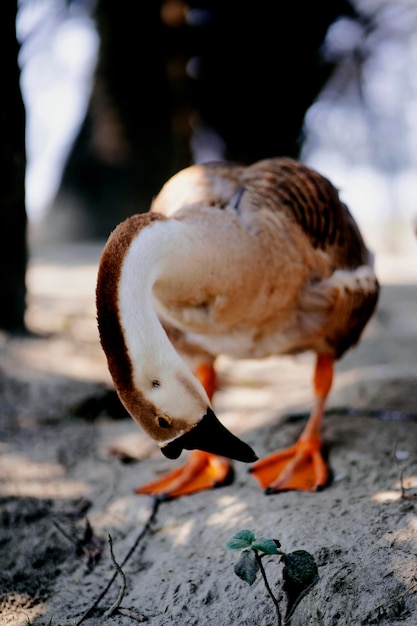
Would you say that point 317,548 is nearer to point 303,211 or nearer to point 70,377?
point 303,211

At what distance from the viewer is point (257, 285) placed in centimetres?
286

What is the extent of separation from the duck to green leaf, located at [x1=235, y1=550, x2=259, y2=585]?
46 cm

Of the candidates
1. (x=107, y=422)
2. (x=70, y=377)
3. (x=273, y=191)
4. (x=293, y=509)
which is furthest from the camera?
(x=70, y=377)

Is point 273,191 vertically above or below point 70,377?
above

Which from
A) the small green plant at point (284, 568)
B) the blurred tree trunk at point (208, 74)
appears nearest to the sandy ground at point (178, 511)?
the small green plant at point (284, 568)

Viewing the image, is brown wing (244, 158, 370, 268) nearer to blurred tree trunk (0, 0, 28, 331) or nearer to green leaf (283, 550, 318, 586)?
green leaf (283, 550, 318, 586)

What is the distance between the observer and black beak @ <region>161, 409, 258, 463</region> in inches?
87.0

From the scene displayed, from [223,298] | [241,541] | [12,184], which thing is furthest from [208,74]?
[241,541]

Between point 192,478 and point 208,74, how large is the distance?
888 cm

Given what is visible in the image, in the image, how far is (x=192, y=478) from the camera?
321 cm

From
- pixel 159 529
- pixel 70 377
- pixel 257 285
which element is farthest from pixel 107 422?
pixel 257 285

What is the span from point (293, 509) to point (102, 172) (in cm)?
1130

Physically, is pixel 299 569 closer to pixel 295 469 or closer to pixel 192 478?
pixel 295 469

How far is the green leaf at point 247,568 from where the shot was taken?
1.80m
